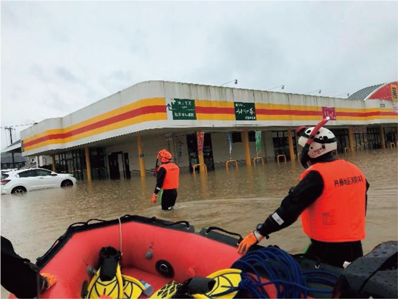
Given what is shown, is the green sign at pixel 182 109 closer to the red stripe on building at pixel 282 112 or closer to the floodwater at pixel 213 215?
the red stripe on building at pixel 282 112

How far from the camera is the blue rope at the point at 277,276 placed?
5.72ft

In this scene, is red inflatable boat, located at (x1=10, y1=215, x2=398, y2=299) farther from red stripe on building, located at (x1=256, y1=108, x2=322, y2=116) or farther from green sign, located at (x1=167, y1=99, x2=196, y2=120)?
red stripe on building, located at (x1=256, y1=108, x2=322, y2=116)

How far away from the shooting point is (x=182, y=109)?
17.0 metres

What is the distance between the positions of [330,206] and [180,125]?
1500 cm

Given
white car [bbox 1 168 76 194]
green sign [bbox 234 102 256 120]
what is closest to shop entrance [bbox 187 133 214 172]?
green sign [bbox 234 102 256 120]

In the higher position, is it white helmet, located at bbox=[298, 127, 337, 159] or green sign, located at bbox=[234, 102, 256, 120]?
green sign, located at bbox=[234, 102, 256, 120]

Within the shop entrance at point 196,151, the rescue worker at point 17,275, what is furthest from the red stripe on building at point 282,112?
the rescue worker at point 17,275

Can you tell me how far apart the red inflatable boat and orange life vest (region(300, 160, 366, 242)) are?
0.87ft

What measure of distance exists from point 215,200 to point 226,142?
16.6 meters

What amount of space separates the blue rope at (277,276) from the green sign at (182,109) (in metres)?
14.7

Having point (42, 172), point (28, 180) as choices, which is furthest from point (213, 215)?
point (42, 172)

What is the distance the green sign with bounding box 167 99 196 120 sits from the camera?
16.6 metres

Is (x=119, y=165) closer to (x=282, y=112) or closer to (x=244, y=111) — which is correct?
(x=244, y=111)

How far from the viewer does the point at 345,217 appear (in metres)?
2.07
